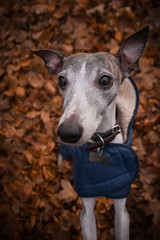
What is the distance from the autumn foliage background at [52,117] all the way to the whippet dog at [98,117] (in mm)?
537

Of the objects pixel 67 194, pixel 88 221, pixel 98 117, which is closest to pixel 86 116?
pixel 98 117

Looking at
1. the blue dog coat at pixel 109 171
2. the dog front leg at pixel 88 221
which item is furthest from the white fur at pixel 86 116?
the blue dog coat at pixel 109 171

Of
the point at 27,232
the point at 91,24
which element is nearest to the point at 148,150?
the point at 27,232

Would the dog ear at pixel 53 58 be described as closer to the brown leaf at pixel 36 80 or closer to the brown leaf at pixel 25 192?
the brown leaf at pixel 36 80

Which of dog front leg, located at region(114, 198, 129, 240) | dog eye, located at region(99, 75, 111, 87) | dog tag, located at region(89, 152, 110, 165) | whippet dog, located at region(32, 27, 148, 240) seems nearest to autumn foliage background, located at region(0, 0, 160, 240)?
dog front leg, located at region(114, 198, 129, 240)

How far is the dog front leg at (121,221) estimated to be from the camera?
1824 millimetres

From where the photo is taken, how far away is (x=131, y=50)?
1.60 meters

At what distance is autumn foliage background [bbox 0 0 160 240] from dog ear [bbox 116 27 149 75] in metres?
1.38

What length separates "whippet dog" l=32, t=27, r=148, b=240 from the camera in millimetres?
1241

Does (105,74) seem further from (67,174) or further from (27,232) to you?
(27,232)

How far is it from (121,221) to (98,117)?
129 cm

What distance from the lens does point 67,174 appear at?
103 inches

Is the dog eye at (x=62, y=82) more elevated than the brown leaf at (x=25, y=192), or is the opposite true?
the dog eye at (x=62, y=82)

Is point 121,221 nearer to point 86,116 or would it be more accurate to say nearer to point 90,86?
point 86,116
